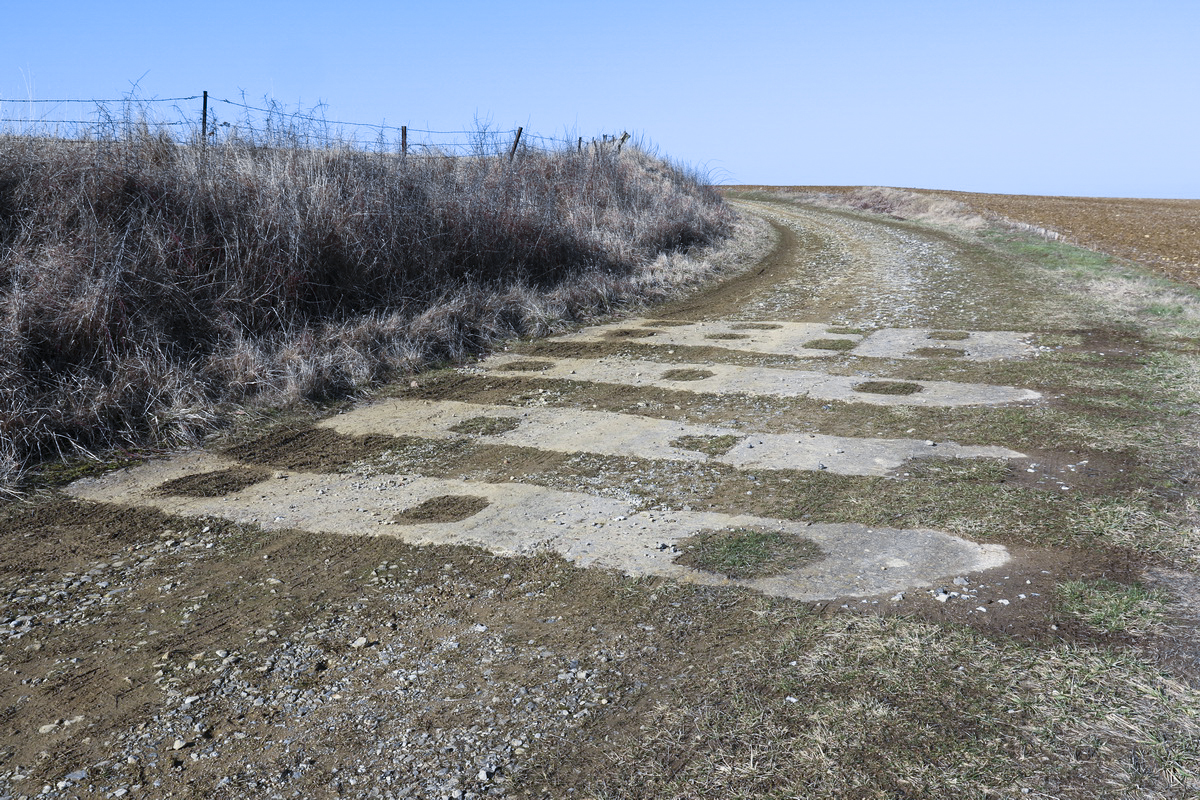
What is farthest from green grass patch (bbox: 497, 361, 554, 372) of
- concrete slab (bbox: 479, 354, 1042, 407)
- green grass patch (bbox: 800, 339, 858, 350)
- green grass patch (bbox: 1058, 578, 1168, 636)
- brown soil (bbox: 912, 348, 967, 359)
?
green grass patch (bbox: 1058, 578, 1168, 636)

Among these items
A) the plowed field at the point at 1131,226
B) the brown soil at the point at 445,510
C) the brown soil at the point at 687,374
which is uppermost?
the plowed field at the point at 1131,226

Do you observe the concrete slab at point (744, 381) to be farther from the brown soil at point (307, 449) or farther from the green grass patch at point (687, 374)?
the brown soil at point (307, 449)

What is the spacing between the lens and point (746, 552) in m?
4.10

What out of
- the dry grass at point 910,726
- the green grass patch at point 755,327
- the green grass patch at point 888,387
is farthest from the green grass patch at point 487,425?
the green grass patch at point 755,327

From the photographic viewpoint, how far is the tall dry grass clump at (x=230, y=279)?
622 centimetres

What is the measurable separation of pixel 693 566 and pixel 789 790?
154cm

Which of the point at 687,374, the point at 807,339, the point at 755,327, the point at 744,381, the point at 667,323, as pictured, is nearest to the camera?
the point at 744,381

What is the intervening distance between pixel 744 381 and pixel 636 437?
1902 millimetres

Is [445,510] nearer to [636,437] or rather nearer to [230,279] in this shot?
[636,437]

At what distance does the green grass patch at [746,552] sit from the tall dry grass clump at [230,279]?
4.04 m

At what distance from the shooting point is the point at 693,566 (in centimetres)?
398

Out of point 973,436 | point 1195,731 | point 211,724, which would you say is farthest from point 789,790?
point 973,436

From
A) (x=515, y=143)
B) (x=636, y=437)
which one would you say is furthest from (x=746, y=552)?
(x=515, y=143)

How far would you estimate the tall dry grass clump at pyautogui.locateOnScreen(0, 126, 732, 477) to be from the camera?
20.4ft
